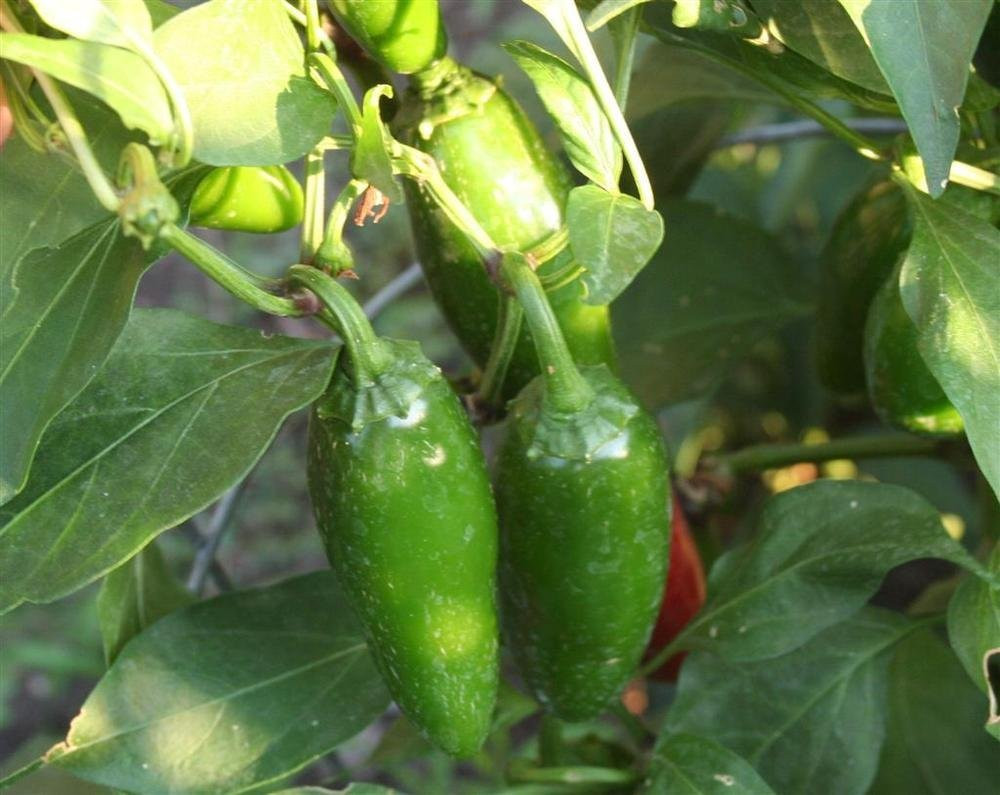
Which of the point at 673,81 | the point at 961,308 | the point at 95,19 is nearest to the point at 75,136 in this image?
the point at 95,19

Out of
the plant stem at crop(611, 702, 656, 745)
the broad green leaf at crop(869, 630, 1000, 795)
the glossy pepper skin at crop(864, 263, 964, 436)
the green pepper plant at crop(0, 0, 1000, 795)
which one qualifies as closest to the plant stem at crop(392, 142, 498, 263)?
the green pepper plant at crop(0, 0, 1000, 795)

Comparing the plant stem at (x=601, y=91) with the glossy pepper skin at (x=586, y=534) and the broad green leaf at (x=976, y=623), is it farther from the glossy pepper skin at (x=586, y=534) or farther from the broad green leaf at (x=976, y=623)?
the broad green leaf at (x=976, y=623)

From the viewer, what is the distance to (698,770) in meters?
0.68

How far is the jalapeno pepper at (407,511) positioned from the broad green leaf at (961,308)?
8.3 inches

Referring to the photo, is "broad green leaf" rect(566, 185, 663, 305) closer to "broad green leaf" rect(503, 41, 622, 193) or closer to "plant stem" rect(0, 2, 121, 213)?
"broad green leaf" rect(503, 41, 622, 193)

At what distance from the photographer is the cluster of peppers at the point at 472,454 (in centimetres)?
55

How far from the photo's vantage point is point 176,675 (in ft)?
2.23

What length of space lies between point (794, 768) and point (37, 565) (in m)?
0.45

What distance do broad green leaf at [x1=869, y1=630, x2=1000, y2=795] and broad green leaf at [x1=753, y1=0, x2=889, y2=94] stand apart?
17.7 inches

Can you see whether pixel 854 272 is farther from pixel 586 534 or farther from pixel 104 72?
pixel 104 72

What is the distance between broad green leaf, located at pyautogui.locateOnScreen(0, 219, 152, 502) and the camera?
1.72 feet

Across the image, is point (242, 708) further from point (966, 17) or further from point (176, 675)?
point (966, 17)

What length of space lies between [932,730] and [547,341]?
1.61 ft

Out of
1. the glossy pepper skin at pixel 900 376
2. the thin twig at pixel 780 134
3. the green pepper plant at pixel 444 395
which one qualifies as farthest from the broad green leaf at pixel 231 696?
the thin twig at pixel 780 134
